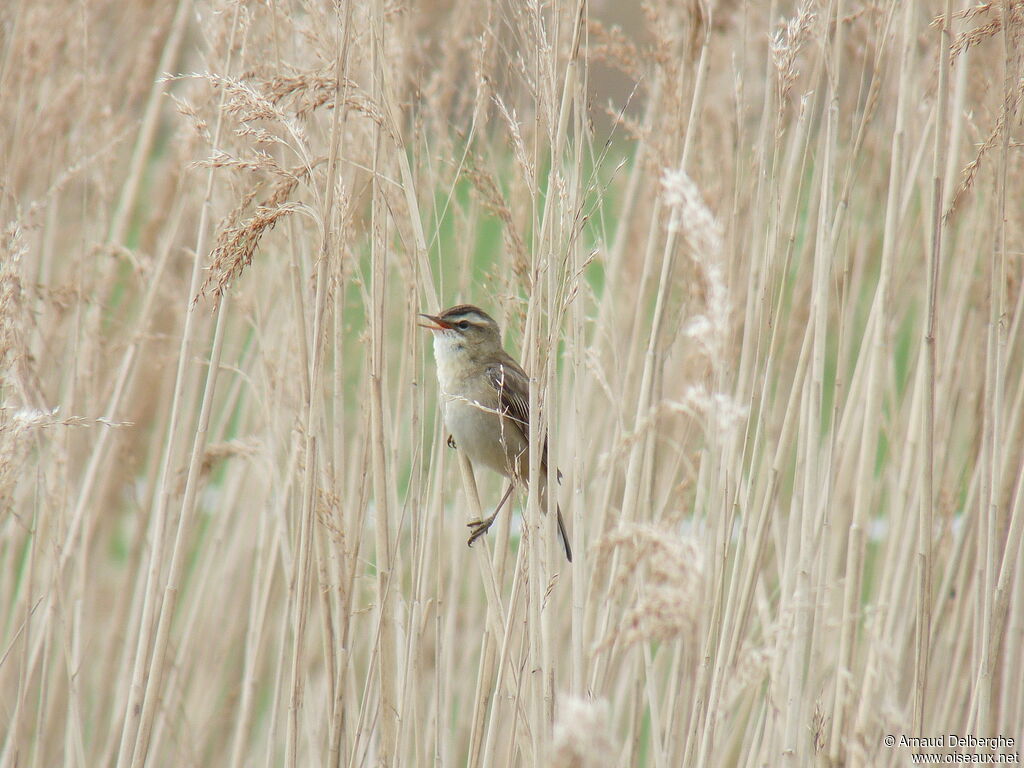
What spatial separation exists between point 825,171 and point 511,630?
1.00 metres

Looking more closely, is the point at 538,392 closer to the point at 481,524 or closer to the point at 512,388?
the point at 481,524

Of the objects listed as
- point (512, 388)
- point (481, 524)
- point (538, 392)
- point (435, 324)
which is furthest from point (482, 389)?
point (538, 392)

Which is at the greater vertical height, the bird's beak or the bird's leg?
the bird's beak

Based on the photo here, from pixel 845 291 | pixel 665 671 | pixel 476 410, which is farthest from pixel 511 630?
pixel 665 671

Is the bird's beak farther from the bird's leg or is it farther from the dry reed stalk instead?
the bird's leg

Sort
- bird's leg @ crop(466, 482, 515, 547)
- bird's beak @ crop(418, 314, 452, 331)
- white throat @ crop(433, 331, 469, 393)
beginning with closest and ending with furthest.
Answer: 1. bird's leg @ crop(466, 482, 515, 547)
2. bird's beak @ crop(418, 314, 452, 331)
3. white throat @ crop(433, 331, 469, 393)

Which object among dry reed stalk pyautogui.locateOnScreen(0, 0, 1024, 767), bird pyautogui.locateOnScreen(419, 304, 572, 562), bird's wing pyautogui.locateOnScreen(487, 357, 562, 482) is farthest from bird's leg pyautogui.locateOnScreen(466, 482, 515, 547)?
bird's wing pyautogui.locateOnScreen(487, 357, 562, 482)

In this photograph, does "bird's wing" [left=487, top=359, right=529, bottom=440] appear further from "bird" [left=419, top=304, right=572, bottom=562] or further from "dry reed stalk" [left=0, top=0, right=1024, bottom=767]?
"dry reed stalk" [left=0, top=0, right=1024, bottom=767]

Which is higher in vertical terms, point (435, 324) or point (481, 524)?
point (435, 324)

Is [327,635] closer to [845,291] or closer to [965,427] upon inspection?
[845,291]

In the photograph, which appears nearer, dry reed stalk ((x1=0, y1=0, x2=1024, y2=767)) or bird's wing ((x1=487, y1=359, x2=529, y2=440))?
dry reed stalk ((x1=0, y1=0, x2=1024, y2=767))

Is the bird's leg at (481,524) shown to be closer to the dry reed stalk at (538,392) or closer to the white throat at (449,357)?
the dry reed stalk at (538,392)

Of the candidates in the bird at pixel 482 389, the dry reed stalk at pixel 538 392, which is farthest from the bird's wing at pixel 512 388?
the dry reed stalk at pixel 538 392

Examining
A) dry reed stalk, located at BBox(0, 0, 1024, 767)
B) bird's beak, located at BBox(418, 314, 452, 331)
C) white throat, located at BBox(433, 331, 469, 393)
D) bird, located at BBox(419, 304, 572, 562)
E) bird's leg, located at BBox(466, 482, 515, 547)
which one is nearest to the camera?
dry reed stalk, located at BBox(0, 0, 1024, 767)
